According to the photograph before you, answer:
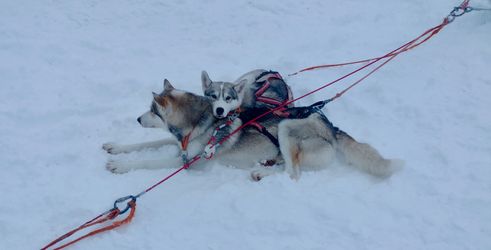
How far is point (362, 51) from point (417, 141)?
6.98ft

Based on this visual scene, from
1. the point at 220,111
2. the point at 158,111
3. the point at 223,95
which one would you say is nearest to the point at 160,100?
the point at 158,111

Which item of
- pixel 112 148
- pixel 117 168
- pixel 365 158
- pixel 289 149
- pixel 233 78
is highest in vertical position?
pixel 233 78

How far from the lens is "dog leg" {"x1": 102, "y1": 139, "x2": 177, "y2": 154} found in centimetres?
463

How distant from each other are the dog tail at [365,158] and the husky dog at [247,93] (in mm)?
811

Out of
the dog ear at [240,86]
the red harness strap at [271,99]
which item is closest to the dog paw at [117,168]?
the dog ear at [240,86]

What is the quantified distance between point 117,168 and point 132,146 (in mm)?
430

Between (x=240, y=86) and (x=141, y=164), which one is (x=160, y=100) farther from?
(x=240, y=86)

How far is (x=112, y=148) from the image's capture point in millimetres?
4629

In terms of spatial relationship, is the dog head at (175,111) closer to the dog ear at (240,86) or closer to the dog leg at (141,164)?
the dog leg at (141,164)

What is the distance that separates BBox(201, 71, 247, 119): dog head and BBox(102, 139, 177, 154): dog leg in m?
0.64

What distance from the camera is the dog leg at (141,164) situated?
4320 mm

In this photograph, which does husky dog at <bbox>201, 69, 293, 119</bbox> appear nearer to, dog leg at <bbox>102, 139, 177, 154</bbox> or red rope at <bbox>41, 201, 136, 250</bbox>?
dog leg at <bbox>102, 139, 177, 154</bbox>

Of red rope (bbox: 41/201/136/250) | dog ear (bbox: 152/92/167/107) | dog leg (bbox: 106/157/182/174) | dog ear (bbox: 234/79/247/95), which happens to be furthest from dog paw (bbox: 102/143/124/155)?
dog ear (bbox: 234/79/247/95)

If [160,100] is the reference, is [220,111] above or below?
below
